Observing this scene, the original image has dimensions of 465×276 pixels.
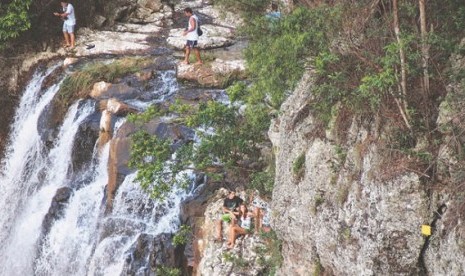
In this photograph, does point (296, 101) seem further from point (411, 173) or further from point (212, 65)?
point (212, 65)

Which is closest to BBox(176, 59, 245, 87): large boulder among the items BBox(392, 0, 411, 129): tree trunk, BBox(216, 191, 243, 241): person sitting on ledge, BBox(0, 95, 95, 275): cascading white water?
BBox(0, 95, 95, 275): cascading white water

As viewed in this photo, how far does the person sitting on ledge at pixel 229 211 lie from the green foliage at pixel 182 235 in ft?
2.04

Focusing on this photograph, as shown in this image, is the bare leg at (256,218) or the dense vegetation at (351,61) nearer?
the dense vegetation at (351,61)

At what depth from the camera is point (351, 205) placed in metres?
6.47

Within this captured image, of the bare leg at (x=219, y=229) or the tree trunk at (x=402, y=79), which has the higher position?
the tree trunk at (x=402, y=79)

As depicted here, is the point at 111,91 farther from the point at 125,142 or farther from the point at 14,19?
the point at 14,19

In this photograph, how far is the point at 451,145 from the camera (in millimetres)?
5609

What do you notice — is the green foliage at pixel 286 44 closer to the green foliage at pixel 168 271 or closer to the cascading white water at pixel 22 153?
the green foliage at pixel 168 271

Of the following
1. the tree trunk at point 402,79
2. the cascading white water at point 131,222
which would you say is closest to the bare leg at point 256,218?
the cascading white water at point 131,222

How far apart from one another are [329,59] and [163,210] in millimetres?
5179

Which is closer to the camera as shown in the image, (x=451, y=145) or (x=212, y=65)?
(x=451, y=145)

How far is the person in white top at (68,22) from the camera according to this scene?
1505 cm

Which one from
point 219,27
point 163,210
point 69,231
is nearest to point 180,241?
point 163,210

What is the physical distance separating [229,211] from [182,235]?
3.31 ft
